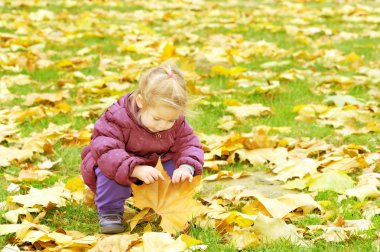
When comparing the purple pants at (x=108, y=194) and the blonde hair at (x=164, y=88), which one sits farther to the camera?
the purple pants at (x=108, y=194)

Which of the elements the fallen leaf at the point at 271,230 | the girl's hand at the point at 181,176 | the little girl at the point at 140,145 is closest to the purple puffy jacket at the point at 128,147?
the little girl at the point at 140,145

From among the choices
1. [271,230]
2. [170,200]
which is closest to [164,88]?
[170,200]

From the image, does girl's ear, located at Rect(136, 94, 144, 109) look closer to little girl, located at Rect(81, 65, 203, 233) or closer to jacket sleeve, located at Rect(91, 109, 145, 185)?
little girl, located at Rect(81, 65, 203, 233)

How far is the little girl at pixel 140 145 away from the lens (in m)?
2.59

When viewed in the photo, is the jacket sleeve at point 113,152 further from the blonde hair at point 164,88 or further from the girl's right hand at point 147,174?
the blonde hair at point 164,88

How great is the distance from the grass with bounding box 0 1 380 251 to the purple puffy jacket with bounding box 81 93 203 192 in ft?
0.96

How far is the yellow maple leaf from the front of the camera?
256 centimetres

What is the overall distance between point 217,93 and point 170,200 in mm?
2663

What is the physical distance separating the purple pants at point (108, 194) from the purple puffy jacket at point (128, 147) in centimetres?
6

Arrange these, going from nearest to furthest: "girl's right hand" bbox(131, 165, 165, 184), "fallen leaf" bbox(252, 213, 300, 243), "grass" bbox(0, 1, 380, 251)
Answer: "fallen leaf" bbox(252, 213, 300, 243)
"girl's right hand" bbox(131, 165, 165, 184)
"grass" bbox(0, 1, 380, 251)

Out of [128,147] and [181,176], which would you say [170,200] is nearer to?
[181,176]

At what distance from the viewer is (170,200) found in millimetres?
2598

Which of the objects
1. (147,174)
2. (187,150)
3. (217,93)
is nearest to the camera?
(147,174)

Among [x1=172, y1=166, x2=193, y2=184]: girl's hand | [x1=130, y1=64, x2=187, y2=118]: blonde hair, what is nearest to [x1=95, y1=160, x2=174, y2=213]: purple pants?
[x1=172, y1=166, x2=193, y2=184]: girl's hand
